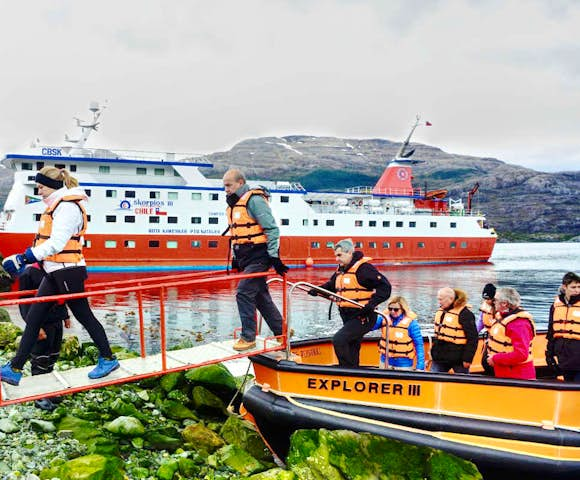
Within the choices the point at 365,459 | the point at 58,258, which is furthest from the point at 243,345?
the point at 58,258

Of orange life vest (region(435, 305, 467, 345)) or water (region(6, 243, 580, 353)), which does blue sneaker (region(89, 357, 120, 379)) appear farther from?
water (region(6, 243, 580, 353))

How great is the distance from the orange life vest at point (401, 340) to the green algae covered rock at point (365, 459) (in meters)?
1.24

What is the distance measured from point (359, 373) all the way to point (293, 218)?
33.0 m

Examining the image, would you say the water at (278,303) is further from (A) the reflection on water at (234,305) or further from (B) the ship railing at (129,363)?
(B) the ship railing at (129,363)

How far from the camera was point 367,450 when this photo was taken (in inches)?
214

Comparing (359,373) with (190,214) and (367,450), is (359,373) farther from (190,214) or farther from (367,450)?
(190,214)

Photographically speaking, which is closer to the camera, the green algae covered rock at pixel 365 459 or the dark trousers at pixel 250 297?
the green algae covered rock at pixel 365 459

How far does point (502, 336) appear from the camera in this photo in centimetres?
599

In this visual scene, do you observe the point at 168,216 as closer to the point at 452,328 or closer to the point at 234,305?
the point at 234,305

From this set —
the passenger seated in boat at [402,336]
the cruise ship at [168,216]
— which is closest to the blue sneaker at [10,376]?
the passenger seated in boat at [402,336]

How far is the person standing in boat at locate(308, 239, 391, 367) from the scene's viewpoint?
5.91 meters

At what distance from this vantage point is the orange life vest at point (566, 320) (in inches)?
236

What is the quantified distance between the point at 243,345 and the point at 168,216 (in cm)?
3042

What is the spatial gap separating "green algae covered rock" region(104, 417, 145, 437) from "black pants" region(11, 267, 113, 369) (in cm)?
114
